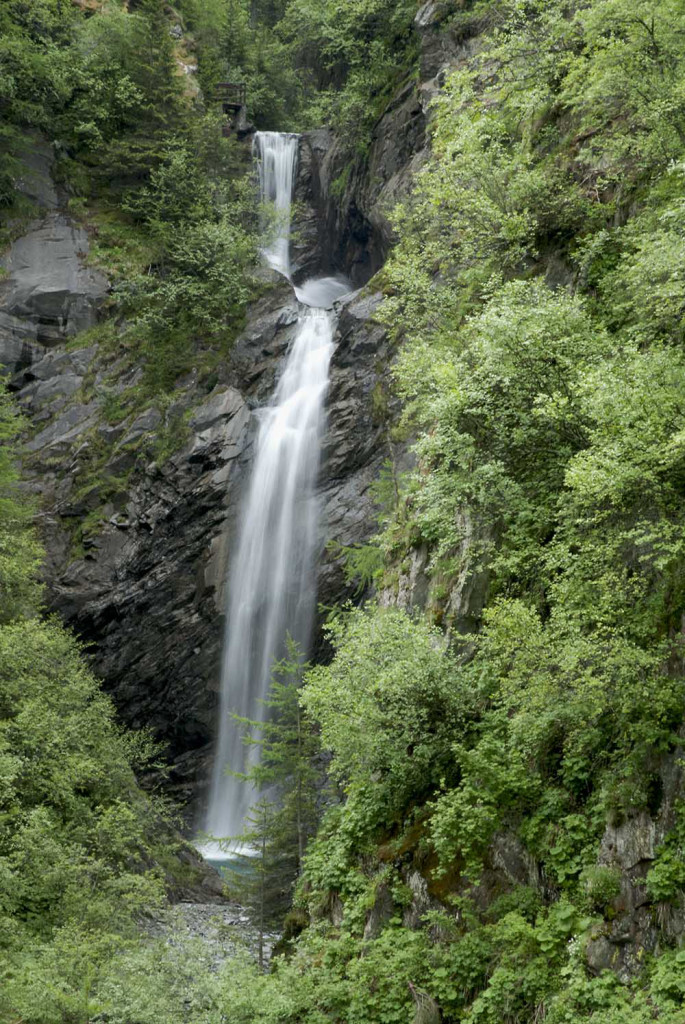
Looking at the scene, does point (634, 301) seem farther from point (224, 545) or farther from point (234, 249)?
point (234, 249)

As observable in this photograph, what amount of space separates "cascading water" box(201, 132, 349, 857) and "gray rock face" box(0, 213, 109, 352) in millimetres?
8543

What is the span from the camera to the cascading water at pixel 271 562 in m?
26.2

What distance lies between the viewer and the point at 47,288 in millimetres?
31750

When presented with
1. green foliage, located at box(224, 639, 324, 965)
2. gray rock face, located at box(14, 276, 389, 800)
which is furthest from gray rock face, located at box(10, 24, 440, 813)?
green foliage, located at box(224, 639, 324, 965)

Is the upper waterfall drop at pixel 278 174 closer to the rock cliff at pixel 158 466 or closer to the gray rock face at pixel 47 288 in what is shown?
the rock cliff at pixel 158 466

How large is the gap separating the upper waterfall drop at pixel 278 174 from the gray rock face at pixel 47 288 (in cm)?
883

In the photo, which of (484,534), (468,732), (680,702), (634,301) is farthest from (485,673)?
(634,301)

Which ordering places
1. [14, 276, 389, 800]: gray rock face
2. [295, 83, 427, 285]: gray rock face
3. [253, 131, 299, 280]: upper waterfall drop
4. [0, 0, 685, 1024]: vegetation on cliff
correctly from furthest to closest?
[253, 131, 299, 280]: upper waterfall drop → [295, 83, 427, 285]: gray rock face → [14, 276, 389, 800]: gray rock face → [0, 0, 685, 1024]: vegetation on cliff

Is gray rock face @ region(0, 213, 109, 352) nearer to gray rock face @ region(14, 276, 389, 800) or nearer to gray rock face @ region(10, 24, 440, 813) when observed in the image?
gray rock face @ region(10, 24, 440, 813)

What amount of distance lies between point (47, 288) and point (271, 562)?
14.3 metres

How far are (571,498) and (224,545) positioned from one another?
61.8 feet

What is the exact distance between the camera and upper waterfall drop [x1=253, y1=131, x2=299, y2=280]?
38781 mm

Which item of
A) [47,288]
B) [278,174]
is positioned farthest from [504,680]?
[278,174]

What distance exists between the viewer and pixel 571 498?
10.2 meters
